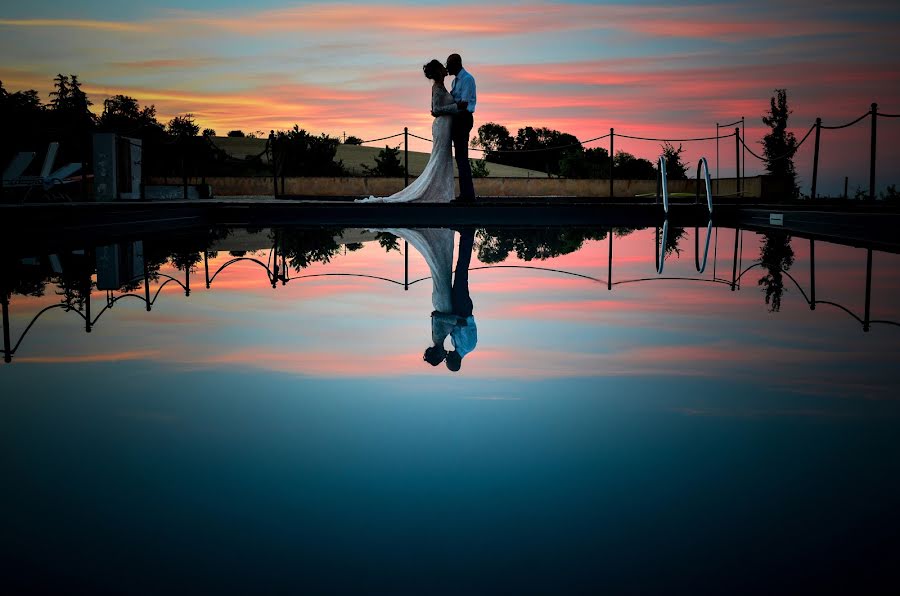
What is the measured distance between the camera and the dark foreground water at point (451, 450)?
1787 millimetres

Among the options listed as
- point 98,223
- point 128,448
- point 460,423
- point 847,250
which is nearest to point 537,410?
point 460,423

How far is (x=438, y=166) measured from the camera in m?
14.7

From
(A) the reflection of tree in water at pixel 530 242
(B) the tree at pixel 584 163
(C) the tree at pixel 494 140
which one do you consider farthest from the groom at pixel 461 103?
(C) the tree at pixel 494 140

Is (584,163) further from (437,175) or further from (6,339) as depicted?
(6,339)

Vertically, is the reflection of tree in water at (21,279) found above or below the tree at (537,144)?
below

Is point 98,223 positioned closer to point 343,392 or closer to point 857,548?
point 343,392

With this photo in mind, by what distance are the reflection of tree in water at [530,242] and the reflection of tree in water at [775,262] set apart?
1.99 meters

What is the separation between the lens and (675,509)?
2070 millimetres

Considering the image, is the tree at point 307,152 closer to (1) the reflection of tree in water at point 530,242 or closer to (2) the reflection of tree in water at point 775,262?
(1) the reflection of tree in water at point 530,242

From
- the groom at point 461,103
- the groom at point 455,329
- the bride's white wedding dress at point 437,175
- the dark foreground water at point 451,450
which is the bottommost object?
the dark foreground water at point 451,450

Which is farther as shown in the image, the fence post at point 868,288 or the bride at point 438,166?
the bride at point 438,166

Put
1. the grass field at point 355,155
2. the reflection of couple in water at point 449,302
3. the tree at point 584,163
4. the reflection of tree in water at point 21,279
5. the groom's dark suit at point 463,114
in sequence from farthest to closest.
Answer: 1. the grass field at point 355,155
2. the tree at point 584,163
3. the groom's dark suit at point 463,114
4. the reflection of tree in water at point 21,279
5. the reflection of couple in water at point 449,302

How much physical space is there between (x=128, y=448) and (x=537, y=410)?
1.20 m

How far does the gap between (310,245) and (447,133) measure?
14.0ft
